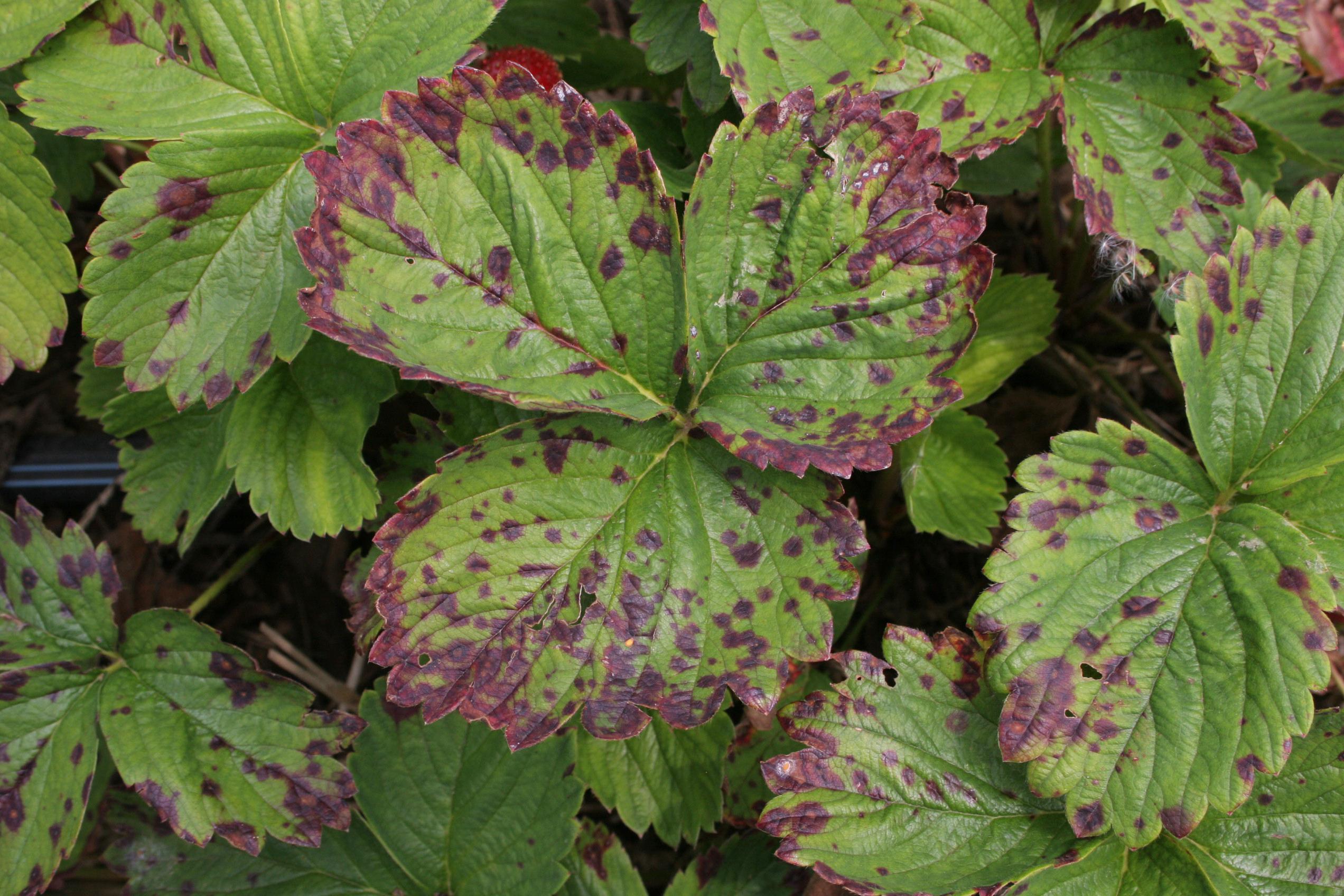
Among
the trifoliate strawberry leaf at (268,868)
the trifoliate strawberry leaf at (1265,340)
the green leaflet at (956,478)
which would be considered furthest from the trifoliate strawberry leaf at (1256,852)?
the trifoliate strawberry leaf at (268,868)

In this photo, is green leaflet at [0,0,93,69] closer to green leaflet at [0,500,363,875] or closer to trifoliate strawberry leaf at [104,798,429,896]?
green leaflet at [0,500,363,875]

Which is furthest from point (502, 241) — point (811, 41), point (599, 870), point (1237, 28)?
point (1237, 28)

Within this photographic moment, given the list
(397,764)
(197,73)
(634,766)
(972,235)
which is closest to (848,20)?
(972,235)

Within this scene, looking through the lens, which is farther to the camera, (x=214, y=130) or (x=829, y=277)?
(x=214, y=130)

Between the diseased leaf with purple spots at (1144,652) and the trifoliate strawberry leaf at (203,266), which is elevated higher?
the trifoliate strawberry leaf at (203,266)

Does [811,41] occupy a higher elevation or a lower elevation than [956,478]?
higher

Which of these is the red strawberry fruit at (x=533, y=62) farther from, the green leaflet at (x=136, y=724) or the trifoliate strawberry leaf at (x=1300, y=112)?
the trifoliate strawberry leaf at (x=1300, y=112)

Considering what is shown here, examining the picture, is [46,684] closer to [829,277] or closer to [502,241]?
[502,241]
